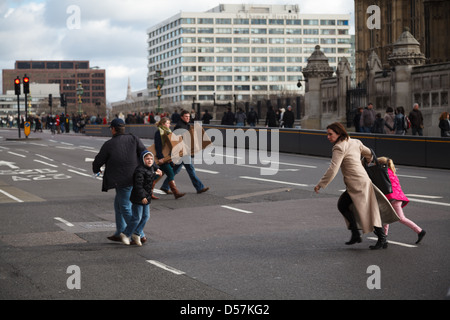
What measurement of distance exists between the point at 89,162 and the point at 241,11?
164208mm

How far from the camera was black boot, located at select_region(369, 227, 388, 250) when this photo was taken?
9625 mm

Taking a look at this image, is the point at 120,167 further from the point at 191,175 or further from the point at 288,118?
the point at 288,118

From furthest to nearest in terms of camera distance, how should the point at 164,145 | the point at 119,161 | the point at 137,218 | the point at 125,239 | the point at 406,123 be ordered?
the point at 406,123 < the point at 164,145 < the point at 119,161 < the point at 125,239 < the point at 137,218

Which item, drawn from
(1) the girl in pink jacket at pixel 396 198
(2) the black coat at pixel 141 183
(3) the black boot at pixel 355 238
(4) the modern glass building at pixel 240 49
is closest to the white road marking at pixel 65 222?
(2) the black coat at pixel 141 183

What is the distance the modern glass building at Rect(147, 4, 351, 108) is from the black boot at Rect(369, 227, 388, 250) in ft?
553

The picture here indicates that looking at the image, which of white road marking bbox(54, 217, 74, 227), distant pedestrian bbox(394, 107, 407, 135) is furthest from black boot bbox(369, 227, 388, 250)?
distant pedestrian bbox(394, 107, 407, 135)

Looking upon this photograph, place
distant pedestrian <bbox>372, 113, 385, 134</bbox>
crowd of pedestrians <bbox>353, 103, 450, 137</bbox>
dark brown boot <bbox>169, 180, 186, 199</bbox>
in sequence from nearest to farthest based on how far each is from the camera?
dark brown boot <bbox>169, 180, 186, 199</bbox>
crowd of pedestrians <bbox>353, 103, 450, 137</bbox>
distant pedestrian <bbox>372, 113, 385, 134</bbox>

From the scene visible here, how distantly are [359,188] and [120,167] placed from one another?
332cm

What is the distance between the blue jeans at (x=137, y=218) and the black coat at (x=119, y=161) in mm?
377

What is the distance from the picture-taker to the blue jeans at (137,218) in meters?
10.1

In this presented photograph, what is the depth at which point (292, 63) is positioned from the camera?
189 metres

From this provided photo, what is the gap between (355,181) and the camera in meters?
9.59

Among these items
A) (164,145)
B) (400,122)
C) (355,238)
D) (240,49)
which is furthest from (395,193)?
(240,49)
